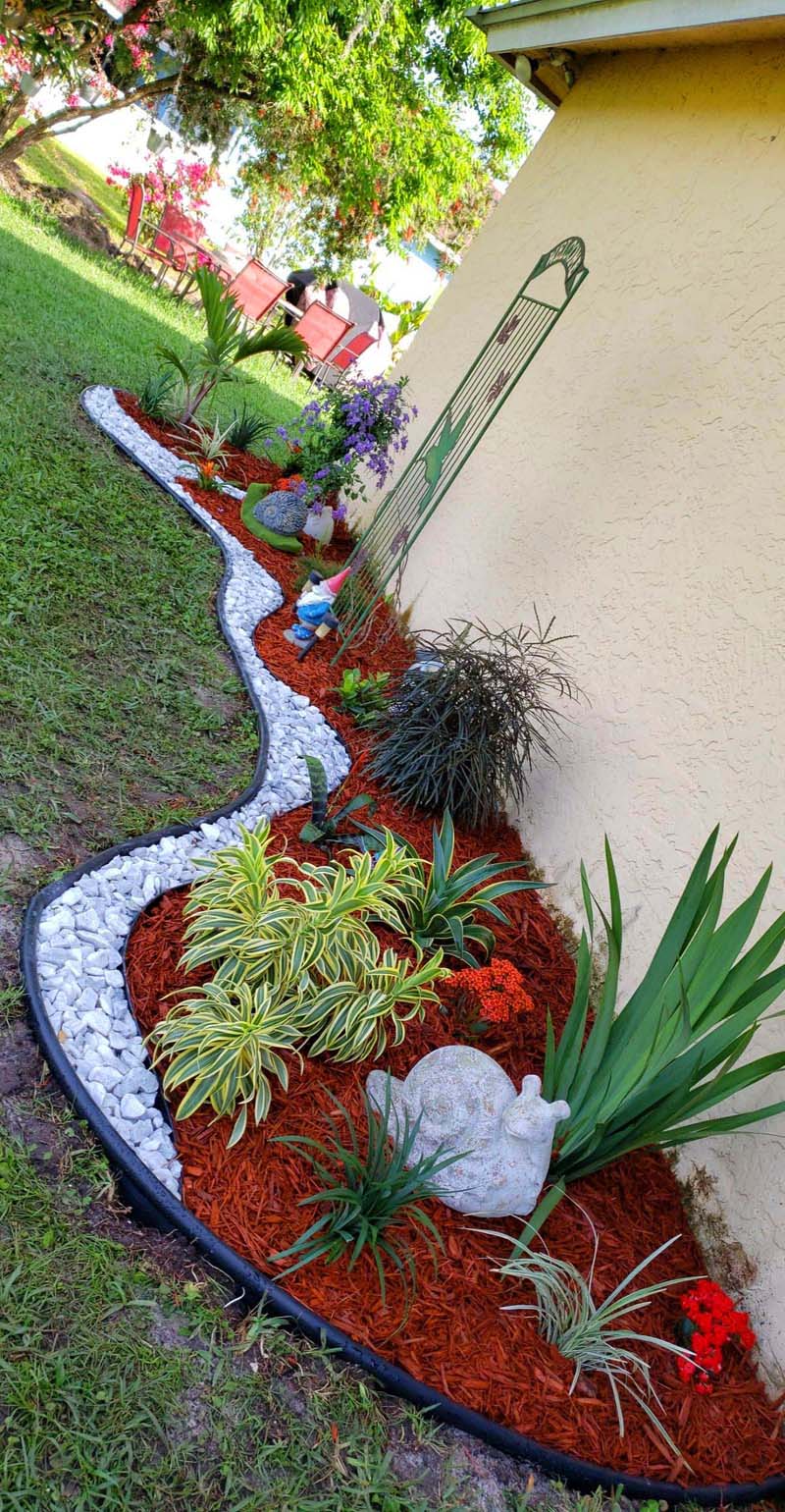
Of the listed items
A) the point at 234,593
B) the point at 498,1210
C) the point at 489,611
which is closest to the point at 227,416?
the point at 234,593

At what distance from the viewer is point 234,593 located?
5.04 m

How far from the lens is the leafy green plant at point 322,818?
3398 mm

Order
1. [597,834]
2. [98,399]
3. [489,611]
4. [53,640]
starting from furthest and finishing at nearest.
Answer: [98,399]
[489,611]
[53,640]
[597,834]

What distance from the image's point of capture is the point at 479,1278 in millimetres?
2260

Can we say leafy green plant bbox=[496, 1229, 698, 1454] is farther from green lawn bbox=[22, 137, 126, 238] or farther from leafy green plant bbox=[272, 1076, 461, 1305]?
green lawn bbox=[22, 137, 126, 238]

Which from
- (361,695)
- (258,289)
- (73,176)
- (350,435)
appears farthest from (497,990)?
(73,176)

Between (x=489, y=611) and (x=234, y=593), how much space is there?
1.34 metres

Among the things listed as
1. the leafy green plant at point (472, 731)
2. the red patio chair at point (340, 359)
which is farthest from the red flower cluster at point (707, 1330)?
the red patio chair at point (340, 359)

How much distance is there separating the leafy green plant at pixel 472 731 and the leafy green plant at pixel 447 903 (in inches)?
20.7

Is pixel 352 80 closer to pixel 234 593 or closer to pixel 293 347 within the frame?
pixel 293 347

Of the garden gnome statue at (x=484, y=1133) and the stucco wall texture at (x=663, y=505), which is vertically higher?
the stucco wall texture at (x=663, y=505)

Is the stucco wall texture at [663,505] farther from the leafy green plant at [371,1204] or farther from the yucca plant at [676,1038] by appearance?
the leafy green plant at [371,1204]

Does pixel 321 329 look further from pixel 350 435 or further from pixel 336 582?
pixel 336 582

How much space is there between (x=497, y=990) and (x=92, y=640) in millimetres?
2250
